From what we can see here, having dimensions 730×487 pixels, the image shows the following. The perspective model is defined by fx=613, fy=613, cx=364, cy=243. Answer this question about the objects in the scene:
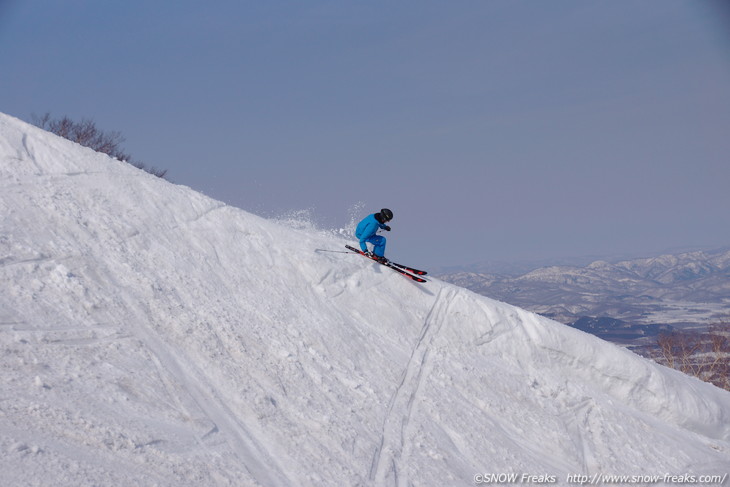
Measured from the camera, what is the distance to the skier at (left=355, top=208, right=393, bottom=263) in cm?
1562

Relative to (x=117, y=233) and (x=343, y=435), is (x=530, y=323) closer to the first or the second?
(x=343, y=435)

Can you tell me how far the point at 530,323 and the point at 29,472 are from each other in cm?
1118

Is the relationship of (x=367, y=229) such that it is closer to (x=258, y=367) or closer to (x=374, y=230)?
(x=374, y=230)

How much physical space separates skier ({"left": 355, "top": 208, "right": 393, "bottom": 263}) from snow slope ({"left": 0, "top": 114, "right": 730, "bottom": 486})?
77cm

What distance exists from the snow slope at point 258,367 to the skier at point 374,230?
766 millimetres

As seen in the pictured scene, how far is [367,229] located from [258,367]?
635 cm

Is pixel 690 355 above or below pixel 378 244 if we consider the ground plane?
below

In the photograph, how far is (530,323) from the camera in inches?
573

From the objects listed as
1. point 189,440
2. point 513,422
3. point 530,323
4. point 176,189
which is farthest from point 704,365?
point 189,440

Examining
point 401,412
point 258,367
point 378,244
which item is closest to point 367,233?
point 378,244

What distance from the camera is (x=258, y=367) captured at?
33.0 ft

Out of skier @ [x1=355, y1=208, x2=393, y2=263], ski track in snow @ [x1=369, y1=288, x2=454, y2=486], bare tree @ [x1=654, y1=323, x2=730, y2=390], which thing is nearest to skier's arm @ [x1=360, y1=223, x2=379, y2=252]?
skier @ [x1=355, y1=208, x2=393, y2=263]

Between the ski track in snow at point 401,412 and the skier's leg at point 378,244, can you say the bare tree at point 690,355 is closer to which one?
the skier's leg at point 378,244

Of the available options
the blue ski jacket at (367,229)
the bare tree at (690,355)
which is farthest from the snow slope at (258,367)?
the bare tree at (690,355)
